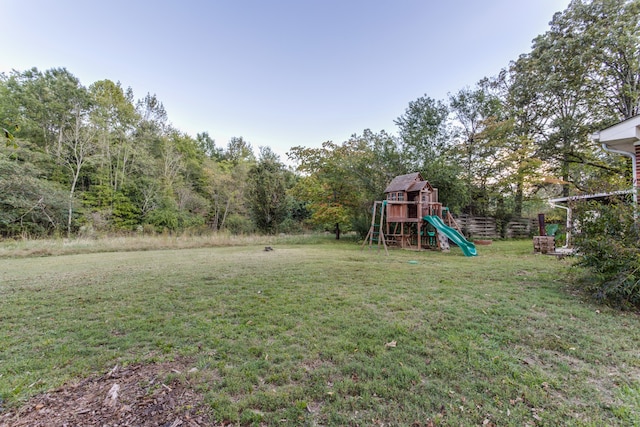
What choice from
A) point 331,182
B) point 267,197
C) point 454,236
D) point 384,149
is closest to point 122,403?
point 454,236

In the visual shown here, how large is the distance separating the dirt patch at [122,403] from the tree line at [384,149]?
12.5m

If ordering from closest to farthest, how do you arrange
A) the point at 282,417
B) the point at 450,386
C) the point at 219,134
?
the point at 282,417 → the point at 450,386 → the point at 219,134

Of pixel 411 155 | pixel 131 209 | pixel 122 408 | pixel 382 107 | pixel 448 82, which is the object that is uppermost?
pixel 448 82

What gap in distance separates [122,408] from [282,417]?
109cm

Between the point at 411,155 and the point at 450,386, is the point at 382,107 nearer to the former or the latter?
the point at 411,155

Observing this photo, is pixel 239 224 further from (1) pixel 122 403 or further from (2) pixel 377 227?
(1) pixel 122 403

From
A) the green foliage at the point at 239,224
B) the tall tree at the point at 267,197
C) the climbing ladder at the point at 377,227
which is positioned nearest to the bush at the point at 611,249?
the climbing ladder at the point at 377,227

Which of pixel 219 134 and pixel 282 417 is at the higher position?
pixel 219 134

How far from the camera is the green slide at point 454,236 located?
28.8 ft

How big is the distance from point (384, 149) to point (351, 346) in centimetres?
1264

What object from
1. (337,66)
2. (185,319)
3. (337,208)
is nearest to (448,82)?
(337,66)

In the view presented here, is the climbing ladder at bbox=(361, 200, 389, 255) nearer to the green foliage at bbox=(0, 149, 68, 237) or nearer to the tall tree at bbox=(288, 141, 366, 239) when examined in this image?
the tall tree at bbox=(288, 141, 366, 239)

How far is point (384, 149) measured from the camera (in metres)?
13.8

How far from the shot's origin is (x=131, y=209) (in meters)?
17.3
